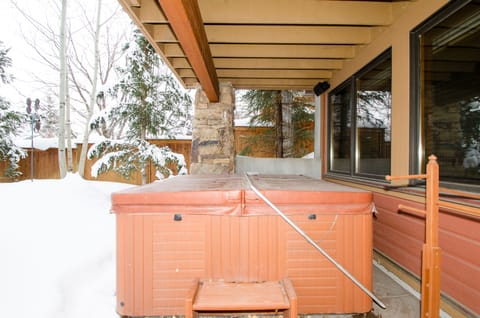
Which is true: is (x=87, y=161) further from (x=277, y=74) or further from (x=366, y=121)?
(x=366, y=121)

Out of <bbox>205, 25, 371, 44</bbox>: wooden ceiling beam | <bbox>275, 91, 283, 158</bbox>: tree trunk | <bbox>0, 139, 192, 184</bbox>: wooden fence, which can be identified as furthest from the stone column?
<bbox>0, 139, 192, 184</bbox>: wooden fence

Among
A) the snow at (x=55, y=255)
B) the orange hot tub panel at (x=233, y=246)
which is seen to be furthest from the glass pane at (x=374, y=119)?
the snow at (x=55, y=255)

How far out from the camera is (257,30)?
2.86 metres

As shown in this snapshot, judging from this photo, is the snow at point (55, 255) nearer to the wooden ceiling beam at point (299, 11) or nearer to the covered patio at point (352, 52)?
the covered patio at point (352, 52)

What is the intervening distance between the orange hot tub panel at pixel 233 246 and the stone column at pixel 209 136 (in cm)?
282

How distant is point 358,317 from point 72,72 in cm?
1032

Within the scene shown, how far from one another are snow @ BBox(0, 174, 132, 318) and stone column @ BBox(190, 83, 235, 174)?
1.82 m

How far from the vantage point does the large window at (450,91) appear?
168 cm

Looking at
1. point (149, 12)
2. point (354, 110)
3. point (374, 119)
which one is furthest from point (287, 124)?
point (149, 12)

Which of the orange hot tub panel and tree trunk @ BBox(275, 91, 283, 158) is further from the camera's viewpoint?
tree trunk @ BBox(275, 91, 283, 158)

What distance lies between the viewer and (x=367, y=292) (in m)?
1.57

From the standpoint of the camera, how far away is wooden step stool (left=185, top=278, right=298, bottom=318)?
1358mm

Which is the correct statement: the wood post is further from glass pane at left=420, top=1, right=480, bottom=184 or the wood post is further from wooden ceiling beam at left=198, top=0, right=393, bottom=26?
wooden ceiling beam at left=198, top=0, right=393, bottom=26

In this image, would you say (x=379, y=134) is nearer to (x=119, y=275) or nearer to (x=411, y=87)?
(x=411, y=87)
